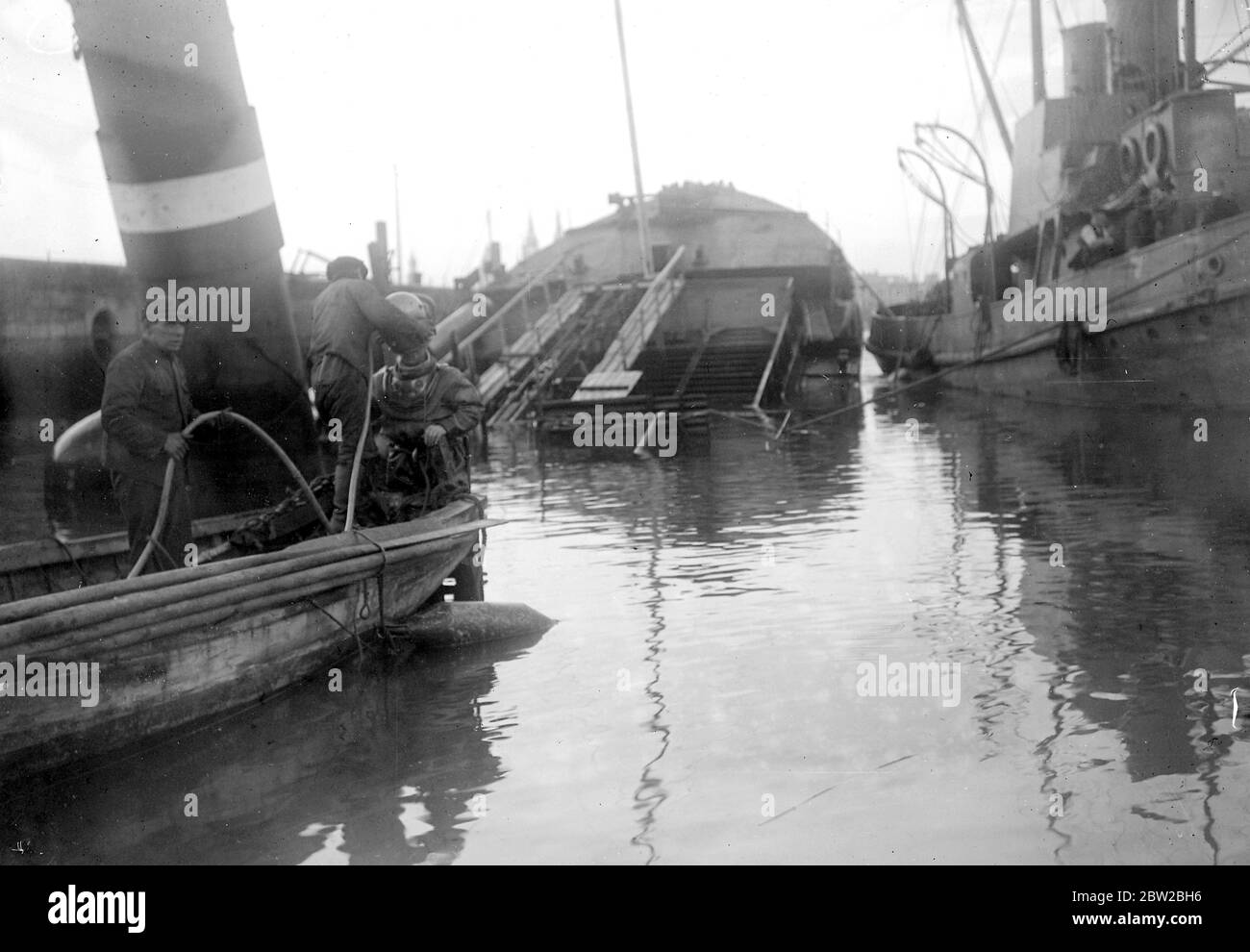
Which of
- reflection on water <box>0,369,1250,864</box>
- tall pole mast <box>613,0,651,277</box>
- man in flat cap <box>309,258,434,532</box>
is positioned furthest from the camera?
tall pole mast <box>613,0,651,277</box>

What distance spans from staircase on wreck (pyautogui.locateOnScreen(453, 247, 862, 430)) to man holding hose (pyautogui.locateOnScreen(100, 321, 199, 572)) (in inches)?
443

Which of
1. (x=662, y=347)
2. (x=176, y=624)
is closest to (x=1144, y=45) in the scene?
(x=662, y=347)

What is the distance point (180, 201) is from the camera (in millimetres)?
8164

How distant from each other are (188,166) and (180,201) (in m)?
0.24

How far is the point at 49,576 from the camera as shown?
6660mm

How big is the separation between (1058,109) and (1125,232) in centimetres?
607

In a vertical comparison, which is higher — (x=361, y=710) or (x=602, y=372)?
(x=602, y=372)

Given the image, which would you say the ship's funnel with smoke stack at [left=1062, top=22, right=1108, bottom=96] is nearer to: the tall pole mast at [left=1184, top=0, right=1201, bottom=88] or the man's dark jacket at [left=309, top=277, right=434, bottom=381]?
the tall pole mast at [left=1184, top=0, right=1201, bottom=88]

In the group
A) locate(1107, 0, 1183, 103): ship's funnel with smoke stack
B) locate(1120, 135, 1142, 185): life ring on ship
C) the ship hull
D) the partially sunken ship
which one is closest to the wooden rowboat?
the partially sunken ship

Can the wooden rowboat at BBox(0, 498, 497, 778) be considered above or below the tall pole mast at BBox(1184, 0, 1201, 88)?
below

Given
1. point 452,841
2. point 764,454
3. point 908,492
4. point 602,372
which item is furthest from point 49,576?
point 602,372

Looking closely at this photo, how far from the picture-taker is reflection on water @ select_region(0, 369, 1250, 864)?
13.4ft
